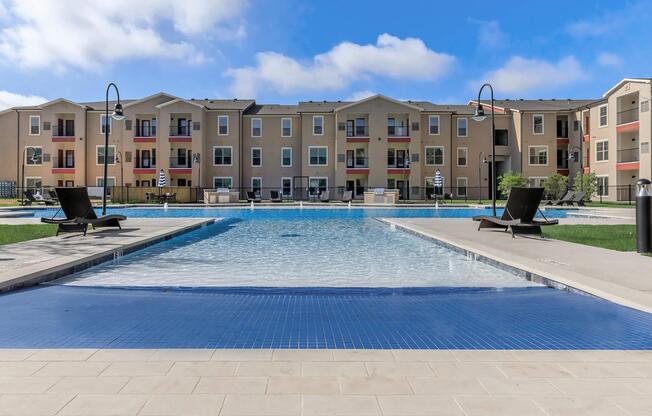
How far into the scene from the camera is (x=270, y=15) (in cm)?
2106

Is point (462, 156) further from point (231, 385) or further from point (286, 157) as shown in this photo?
point (231, 385)

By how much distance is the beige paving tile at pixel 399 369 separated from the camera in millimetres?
3094

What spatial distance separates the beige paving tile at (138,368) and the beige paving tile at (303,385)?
805mm

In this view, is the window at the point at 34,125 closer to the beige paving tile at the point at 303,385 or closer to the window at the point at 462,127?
the window at the point at 462,127

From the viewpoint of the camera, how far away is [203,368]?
10.5 feet

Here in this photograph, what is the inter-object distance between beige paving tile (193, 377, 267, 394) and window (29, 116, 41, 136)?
48.4 m

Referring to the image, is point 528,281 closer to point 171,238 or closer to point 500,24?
point 171,238

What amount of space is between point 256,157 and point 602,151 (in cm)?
3080

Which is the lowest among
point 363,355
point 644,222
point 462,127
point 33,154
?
point 363,355

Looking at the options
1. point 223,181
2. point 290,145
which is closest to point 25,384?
point 223,181

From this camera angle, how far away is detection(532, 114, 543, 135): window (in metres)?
42.4

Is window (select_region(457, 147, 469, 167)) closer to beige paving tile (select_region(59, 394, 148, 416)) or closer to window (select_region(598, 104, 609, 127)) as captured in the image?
window (select_region(598, 104, 609, 127))

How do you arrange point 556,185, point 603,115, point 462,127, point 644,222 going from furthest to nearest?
point 462,127, point 603,115, point 556,185, point 644,222

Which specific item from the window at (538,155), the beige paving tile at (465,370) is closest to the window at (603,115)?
the window at (538,155)
